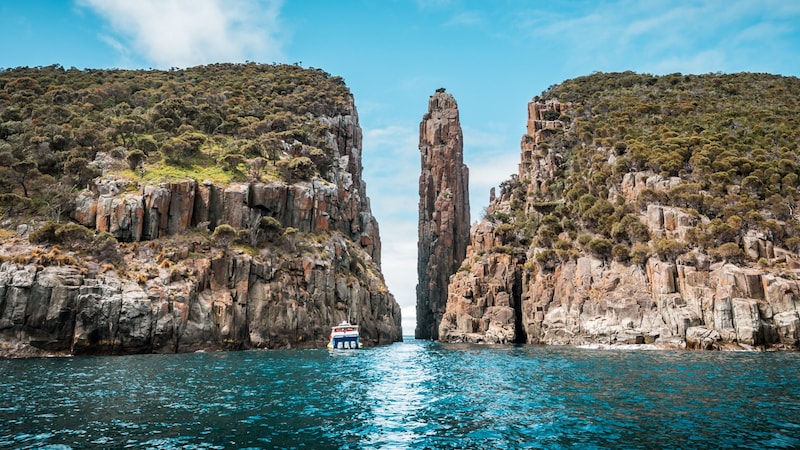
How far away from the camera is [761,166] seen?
79875mm

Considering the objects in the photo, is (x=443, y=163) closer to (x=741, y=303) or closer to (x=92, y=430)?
(x=741, y=303)

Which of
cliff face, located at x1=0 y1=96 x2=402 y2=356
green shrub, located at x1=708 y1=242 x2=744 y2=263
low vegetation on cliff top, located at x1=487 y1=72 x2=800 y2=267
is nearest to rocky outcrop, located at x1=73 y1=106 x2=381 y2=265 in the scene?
cliff face, located at x1=0 y1=96 x2=402 y2=356

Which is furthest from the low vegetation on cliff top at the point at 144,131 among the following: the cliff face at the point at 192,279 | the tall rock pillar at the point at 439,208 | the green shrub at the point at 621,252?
the green shrub at the point at 621,252

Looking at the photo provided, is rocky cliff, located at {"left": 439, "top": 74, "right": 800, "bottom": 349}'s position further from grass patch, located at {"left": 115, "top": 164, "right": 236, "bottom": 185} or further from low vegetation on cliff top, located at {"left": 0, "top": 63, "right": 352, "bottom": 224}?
grass patch, located at {"left": 115, "top": 164, "right": 236, "bottom": 185}

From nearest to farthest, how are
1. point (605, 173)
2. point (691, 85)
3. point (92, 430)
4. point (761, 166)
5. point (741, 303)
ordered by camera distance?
point (92, 430) → point (741, 303) → point (761, 166) → point (605, 173) → point (691, 85)

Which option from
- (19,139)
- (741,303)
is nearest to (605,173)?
(741,303)

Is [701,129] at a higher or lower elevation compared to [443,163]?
lower

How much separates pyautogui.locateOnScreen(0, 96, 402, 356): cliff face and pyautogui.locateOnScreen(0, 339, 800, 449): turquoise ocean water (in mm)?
20708

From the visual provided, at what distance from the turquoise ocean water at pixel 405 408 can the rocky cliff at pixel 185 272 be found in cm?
2048

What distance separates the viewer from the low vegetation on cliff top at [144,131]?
77.6 metres

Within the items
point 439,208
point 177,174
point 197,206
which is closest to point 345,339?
point 197,206

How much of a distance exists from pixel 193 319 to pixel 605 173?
248ft

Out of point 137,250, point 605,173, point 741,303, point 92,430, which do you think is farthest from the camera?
point 605,173

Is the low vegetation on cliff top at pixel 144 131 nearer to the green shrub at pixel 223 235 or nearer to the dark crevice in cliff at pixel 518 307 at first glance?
the green shrub at pixel 223 235
